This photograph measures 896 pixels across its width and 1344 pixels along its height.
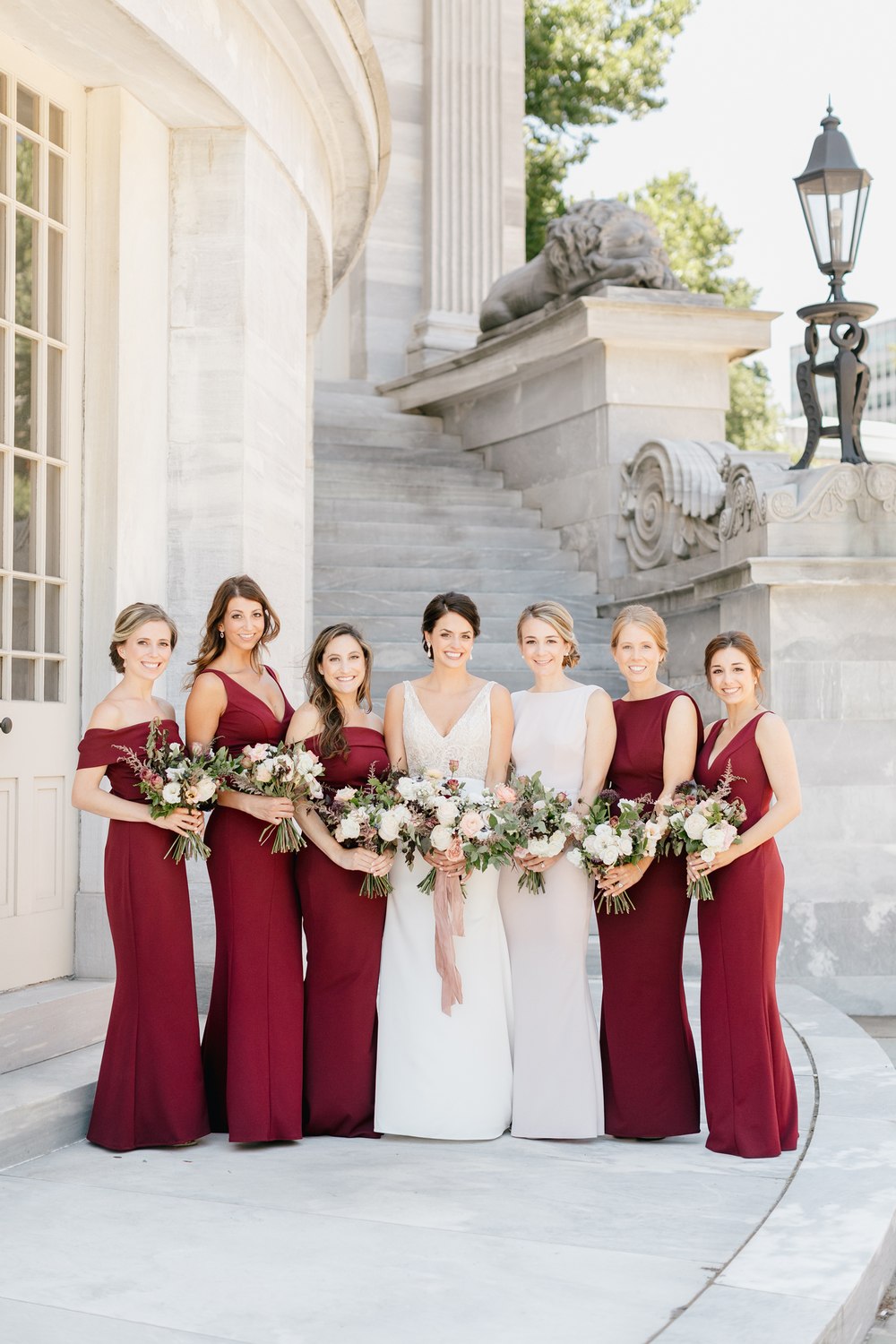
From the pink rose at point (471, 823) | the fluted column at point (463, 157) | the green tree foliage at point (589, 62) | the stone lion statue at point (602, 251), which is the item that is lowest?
the pink rose at point (471, 823)

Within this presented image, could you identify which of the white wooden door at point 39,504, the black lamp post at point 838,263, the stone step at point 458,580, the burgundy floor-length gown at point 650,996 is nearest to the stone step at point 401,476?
the stone step at point 458,580

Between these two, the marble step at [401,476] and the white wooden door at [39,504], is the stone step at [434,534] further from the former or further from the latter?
the white wooden door at [39,504]


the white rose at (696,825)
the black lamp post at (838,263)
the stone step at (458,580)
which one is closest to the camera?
the white rose at (696,825)

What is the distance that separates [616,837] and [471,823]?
0.51 m

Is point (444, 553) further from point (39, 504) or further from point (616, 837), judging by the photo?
point (616, 837)

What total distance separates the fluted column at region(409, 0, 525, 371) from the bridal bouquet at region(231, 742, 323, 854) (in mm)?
12052

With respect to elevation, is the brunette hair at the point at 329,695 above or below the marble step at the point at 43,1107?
above

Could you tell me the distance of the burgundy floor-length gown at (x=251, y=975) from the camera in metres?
5.19

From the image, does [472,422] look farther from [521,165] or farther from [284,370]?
[284,370]

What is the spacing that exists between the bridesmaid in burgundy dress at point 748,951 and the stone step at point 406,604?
585 centimetres

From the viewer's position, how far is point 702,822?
192 inches

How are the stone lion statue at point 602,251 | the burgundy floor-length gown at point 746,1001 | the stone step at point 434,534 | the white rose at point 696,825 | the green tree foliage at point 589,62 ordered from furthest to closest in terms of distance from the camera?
the green tree foliage at point 589,62, the stone lion statue at point 602,251, the stone step at point 434,534, the burgundy floor-length gown at point 746,1001, the white rose at point 696,825

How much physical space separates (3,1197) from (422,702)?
229cm

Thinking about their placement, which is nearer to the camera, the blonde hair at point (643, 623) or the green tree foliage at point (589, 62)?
the blonde hair at point (643, 623)
